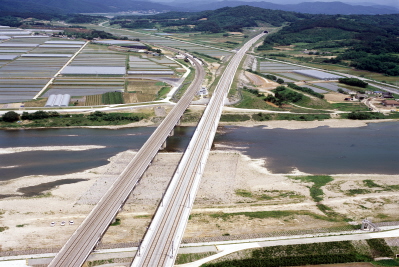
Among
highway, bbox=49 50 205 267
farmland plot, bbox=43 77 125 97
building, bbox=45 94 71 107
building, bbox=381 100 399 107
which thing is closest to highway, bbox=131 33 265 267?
highway, bbox=49 50 205 267

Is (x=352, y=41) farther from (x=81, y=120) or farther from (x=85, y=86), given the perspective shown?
(x=81, y=120)

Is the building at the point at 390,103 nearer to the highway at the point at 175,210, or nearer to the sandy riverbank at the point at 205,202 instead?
the sandy riverbank at the point at 205,202

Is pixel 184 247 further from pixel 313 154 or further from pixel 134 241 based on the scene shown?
pixel 313 154

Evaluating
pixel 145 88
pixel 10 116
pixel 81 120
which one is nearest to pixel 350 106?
pixel 145 88

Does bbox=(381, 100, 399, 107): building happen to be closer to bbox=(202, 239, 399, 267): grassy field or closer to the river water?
the river water

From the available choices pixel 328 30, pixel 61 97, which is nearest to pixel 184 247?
pixel 61 97

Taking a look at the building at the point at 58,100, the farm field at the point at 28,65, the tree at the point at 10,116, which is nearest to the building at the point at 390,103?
the building at the point at 58,100
